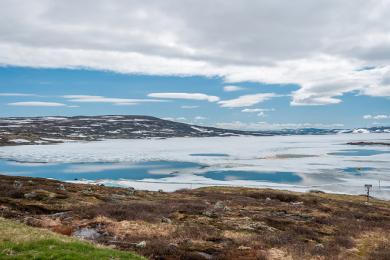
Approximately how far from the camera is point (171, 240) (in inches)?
1074

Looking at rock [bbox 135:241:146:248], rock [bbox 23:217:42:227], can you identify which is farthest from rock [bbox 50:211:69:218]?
rock [bbox 135:241:146:248]

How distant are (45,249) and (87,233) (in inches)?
407

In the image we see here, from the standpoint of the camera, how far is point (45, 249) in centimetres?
1888

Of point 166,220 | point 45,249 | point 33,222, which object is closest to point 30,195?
point 33,222

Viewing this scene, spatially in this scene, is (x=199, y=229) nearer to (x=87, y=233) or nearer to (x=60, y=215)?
(x=87, y=233)

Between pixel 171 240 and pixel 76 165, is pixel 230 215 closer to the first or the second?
pixel 171 240

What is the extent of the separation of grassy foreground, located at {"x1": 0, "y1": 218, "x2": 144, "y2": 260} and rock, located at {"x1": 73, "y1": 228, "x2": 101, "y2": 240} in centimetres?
639

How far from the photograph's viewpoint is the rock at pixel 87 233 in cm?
2827

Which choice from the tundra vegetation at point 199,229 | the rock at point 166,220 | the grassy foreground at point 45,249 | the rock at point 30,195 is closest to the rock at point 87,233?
the tundra vegetation at point 199,229

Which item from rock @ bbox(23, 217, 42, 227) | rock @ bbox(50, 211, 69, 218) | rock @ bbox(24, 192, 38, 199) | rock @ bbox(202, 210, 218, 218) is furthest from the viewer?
rock @ bbox(24, 192, 38, 199)

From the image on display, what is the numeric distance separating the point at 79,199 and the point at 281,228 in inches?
924

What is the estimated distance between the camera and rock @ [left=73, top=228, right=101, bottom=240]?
92.8 feet

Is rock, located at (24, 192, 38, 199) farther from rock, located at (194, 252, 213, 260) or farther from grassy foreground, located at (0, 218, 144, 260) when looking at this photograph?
rock, located at (194, 252, 213, 260)

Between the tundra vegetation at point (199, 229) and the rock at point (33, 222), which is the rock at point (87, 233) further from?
the rock at point (33, 222)
